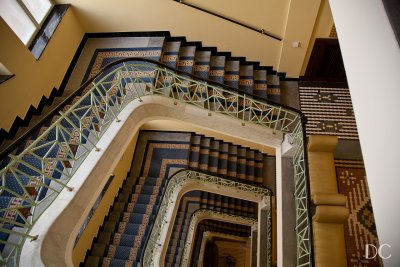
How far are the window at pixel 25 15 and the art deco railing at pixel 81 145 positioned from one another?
1337mm

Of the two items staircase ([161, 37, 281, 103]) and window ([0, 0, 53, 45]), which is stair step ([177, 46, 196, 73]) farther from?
window ([0, 0, 53, 45])

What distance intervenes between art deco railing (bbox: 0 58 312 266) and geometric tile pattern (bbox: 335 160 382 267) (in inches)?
28.0

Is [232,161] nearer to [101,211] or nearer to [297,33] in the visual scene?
[101,211]

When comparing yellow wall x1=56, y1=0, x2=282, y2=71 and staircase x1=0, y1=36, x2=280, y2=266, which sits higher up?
yellow wall x1=56, y1=0, x2=282, y2=71

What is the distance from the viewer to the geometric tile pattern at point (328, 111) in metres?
4.71

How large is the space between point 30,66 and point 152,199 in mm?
3923

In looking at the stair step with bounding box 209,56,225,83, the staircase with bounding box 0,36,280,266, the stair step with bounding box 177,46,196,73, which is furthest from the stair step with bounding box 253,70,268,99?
the stair step with bounding box 177,46,196,73

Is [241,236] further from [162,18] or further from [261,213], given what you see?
[162,18]

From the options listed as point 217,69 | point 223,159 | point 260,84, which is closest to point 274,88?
point 260,84

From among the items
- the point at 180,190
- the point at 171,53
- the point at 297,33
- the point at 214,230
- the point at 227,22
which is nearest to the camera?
the point at 297,33

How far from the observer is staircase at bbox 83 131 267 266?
5.73 meters

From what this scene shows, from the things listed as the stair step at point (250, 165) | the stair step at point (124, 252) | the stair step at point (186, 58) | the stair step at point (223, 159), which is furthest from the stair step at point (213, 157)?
the stair step at point (186, 58)

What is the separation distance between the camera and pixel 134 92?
3969 mm

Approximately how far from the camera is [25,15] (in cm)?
407
